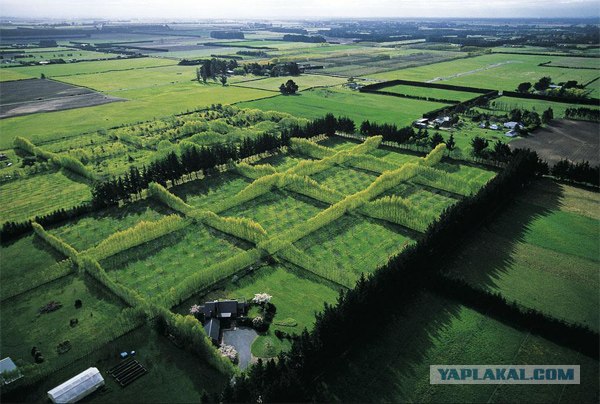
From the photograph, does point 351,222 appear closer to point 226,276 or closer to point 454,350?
point 226,276

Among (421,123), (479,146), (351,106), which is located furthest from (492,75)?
(479,146)

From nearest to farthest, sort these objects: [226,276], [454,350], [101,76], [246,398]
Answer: [246,398] → [454,350] → [226,276] → [101,76]

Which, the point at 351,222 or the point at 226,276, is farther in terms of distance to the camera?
the point at 351,222

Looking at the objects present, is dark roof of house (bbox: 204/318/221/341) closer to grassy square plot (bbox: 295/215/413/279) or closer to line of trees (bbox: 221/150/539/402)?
line of trees (bbox: 221/150/539/402)

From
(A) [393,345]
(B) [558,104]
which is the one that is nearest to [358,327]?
(A) [393,345]

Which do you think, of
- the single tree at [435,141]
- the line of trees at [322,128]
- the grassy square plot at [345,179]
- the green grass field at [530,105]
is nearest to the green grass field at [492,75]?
the green grass field at [530,105]

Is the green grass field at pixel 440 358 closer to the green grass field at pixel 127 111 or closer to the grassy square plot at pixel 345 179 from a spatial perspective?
the grassy square plot at pixel 345 179

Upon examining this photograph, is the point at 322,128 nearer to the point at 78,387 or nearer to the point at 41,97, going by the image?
the point at 78,387

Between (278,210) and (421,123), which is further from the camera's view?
(421,123)
